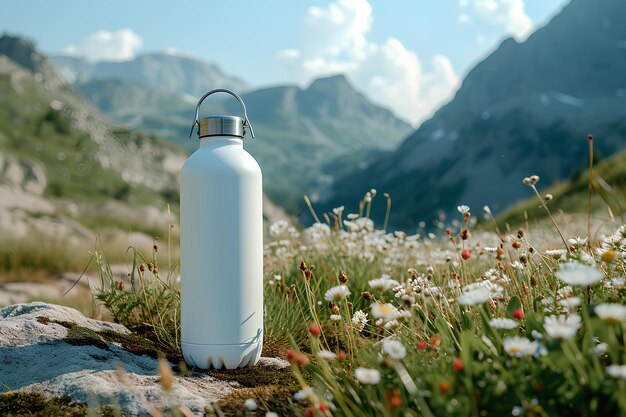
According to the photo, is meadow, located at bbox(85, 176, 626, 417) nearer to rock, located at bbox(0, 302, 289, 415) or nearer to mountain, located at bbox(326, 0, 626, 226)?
rock, located at bbox(0, 302, 289, 415)

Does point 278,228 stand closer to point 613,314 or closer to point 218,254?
point 218,254

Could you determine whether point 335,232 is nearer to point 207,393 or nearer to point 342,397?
point 207,393

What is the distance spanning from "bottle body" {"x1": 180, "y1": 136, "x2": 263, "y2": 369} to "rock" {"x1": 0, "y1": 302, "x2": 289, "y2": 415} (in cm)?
23

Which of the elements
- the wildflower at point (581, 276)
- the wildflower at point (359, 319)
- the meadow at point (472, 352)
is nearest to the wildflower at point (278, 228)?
the meadow at point (472, 352)

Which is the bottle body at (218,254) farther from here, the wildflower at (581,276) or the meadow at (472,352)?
the wildflower at (581,276)

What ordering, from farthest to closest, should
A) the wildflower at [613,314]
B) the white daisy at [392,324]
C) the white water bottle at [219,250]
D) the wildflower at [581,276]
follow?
the white water bottle at [219,250] < the white daisy at [392,324] < the wildflower at [581,276] < the wildflower at [613,314]

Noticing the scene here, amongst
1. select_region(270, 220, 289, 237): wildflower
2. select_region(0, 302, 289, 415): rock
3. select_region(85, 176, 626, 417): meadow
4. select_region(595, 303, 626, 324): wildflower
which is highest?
select_region(270, 220, 289, 237): wildflower

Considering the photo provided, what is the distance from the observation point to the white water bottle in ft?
11.4

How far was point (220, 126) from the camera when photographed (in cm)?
359

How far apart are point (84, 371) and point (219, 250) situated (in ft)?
3.35

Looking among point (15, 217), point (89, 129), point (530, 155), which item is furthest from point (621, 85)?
point (15, 217)

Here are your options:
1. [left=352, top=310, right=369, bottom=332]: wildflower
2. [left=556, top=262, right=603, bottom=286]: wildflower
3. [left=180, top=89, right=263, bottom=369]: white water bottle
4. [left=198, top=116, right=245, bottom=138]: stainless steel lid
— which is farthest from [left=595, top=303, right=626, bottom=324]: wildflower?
[left=198, top=116, right=245, bottom=138]: stainless steel lid

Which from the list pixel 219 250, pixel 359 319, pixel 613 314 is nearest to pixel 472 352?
pixel 613 314

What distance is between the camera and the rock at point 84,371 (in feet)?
9.35
